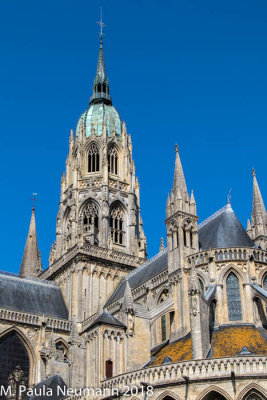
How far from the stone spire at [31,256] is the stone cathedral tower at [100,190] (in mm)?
7434

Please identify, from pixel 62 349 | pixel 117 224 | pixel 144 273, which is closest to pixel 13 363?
pixel 62 349

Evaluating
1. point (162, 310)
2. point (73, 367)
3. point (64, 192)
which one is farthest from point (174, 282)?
point (64, 192)

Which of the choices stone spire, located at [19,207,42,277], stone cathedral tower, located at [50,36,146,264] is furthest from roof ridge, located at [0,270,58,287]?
stone spire, located at [19,207,42,277]

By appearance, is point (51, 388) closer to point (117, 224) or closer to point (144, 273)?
point (144, 273)

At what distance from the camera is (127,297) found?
32.6 m

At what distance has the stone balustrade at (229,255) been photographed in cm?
3167

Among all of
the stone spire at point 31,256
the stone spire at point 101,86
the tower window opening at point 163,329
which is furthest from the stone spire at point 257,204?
the stone spire at point 31,256

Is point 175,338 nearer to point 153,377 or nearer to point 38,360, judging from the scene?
point 153,377

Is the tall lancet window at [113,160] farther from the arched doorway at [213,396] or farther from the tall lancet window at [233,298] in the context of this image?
the arched doorway at [213,396]

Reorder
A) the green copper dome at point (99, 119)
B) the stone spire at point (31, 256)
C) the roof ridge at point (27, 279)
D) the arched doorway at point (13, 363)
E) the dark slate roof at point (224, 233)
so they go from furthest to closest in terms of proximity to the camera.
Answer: the stone spire at point (31, 256) < the green copper dome at point (99, 119) < the roof ridge at point (27, 279) < the arched doorway at point (13, 363) < the dark slate roof at point (224, 233)

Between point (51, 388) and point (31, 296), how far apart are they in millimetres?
10833

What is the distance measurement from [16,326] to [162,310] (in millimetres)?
10944

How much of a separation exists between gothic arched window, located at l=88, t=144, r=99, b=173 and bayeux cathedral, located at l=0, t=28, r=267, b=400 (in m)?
0.09

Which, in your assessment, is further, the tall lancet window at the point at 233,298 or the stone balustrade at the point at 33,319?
the stone balustrade at the point at 33,319
